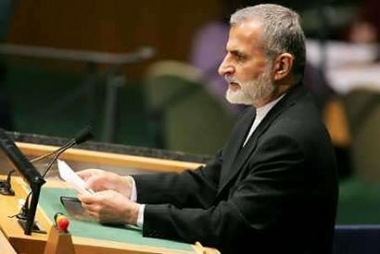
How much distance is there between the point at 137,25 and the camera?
8781 mm

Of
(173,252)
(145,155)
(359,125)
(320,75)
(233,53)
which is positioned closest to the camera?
(173,252)

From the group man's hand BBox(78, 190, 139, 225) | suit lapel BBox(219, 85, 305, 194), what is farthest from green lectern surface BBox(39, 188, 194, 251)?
suit lapel BBox(219, 85, 305, 194)

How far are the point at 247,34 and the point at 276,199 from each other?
43 cm

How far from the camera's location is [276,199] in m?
3.51

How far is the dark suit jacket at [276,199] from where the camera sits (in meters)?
3.52

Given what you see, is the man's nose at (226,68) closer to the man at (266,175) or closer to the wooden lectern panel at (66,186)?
the man at (266,175)

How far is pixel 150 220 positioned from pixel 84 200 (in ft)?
0.56

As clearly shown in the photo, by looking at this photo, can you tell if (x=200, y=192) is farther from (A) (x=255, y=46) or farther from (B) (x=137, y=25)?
(B) (x=137, y=25)

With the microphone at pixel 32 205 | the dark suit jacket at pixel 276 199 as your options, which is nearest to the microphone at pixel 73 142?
the microphone at pixel 32 205

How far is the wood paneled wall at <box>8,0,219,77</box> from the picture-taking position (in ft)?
28.3

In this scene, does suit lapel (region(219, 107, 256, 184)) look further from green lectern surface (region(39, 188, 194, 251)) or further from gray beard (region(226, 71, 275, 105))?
green lectern surface (region(39, 188, 194, 251))

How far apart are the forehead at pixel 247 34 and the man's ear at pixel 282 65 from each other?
6cm

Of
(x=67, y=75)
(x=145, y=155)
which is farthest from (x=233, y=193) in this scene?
(x=67, y=75)

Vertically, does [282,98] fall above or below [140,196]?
above
